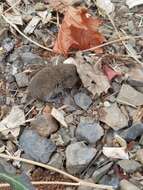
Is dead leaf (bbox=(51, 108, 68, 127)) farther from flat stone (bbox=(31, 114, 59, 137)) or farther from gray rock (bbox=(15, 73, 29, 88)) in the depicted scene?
gray rock (bbox=(15, 73, 29, 88))

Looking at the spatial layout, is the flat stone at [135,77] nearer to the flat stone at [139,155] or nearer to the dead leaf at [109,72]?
the dead leaf at [109,72]

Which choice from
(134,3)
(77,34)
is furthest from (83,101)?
(134,3)

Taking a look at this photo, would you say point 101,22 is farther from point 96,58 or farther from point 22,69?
point 22,69

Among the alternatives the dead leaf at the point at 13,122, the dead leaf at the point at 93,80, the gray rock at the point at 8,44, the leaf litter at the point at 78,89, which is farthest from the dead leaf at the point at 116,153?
the gray rock at the point at 8,44

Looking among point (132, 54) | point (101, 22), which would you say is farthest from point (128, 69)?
point (101, 22)

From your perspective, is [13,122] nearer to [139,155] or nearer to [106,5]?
[139,155]

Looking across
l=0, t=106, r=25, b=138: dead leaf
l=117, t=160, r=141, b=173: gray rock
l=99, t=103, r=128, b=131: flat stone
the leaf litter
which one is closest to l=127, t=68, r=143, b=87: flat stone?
the leaf litter
